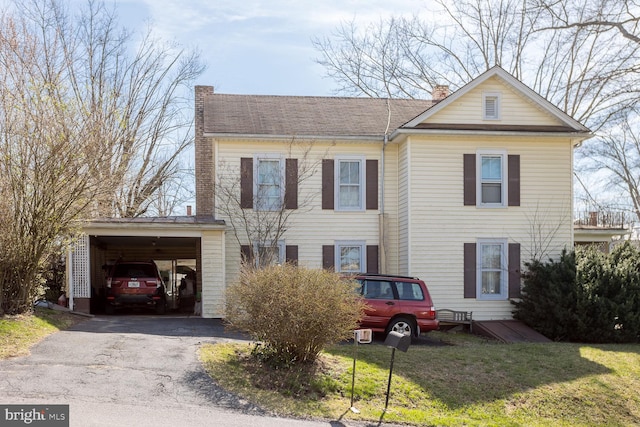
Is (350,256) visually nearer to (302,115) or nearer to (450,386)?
(302,115)

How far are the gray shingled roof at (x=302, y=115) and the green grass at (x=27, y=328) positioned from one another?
6910 mm

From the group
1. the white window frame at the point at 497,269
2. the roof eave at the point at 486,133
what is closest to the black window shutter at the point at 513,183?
the roof eave at the point at 486,133

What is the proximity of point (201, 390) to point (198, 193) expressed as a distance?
12.1 m

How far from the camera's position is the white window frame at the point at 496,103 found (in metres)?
20.1

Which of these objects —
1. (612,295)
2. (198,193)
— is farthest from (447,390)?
(198,193)

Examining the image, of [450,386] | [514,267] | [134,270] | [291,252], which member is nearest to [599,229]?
[514,267]

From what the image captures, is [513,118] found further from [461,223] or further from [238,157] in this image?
[238,157]

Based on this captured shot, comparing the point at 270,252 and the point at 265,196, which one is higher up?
the point at 265,196

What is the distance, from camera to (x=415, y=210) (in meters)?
19.6

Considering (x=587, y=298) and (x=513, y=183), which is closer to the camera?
(x=587, y=298)

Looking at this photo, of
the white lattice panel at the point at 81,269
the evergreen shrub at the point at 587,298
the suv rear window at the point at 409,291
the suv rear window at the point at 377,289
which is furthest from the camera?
the white lattice panel at the point at 81,269

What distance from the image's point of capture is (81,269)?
731 inches

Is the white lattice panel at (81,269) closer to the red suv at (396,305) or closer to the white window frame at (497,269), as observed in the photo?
the red suv at (396,305)

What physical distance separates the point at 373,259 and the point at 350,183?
2392 millimetres
